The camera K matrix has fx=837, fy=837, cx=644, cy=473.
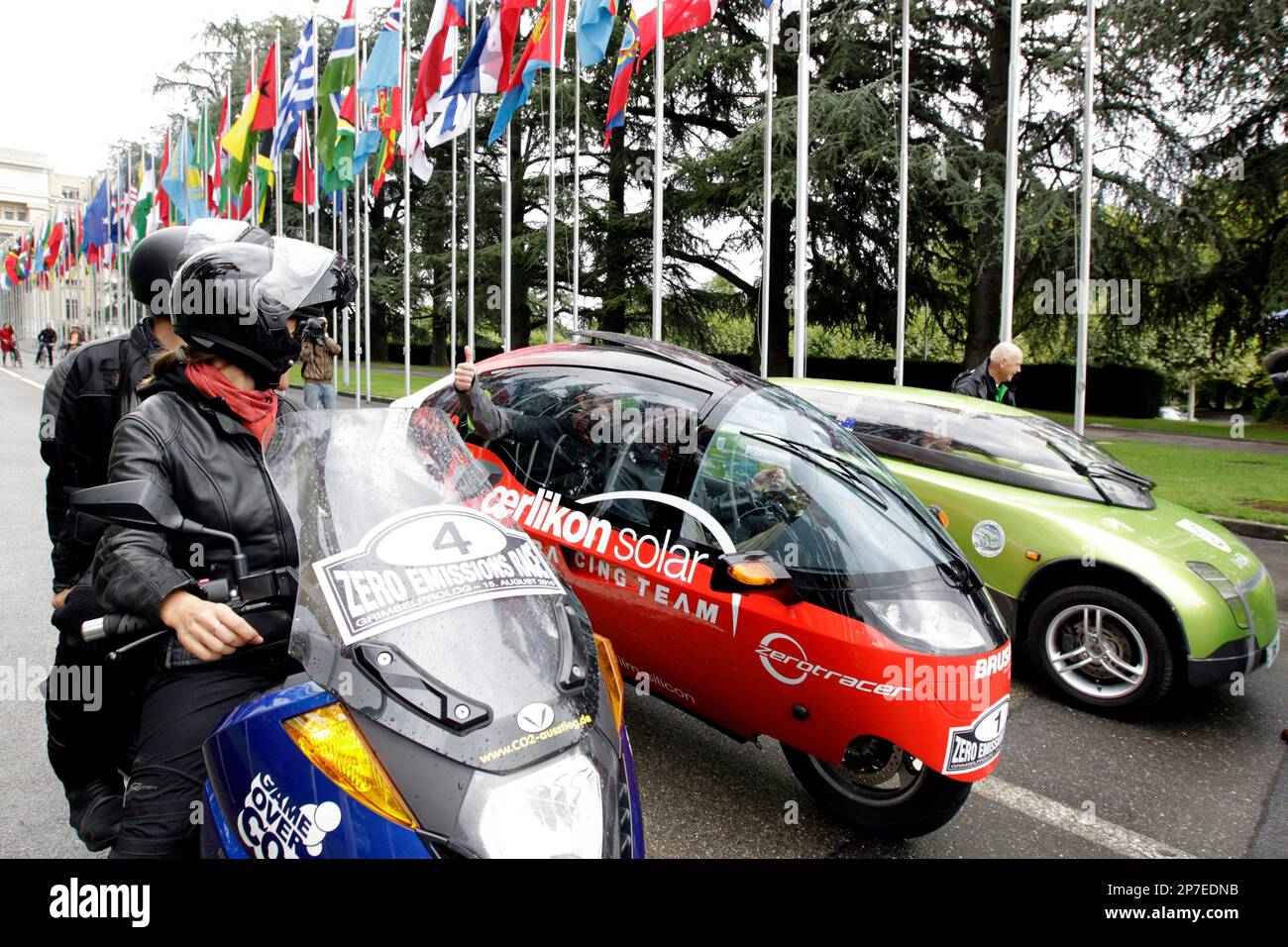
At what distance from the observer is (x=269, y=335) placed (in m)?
2.17

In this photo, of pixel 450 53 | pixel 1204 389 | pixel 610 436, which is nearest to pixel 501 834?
pixel 610 436

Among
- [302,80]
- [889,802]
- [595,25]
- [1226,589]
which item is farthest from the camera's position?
[302,80]

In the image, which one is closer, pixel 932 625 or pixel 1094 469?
pixel 932 625

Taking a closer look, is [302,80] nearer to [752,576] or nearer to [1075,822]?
[752,576]

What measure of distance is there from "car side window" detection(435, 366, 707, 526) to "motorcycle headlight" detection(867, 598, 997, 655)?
1018 millimetres

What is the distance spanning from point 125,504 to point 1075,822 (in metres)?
3.48

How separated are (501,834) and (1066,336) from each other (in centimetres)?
2031

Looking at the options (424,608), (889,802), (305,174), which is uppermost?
(305,174)

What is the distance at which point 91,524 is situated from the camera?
114 inches

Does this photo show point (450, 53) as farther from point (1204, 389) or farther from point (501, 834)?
point (1204, 389)

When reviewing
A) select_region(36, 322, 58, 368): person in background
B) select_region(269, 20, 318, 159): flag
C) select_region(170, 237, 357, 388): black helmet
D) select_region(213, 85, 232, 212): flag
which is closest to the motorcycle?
select_region(170, 237, 357, 388): black helmet

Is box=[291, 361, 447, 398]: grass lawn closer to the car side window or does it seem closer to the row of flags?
the row of flags

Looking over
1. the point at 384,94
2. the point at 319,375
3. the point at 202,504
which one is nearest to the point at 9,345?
the point at 384,94

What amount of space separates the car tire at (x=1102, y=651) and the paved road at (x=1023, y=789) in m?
0.13
